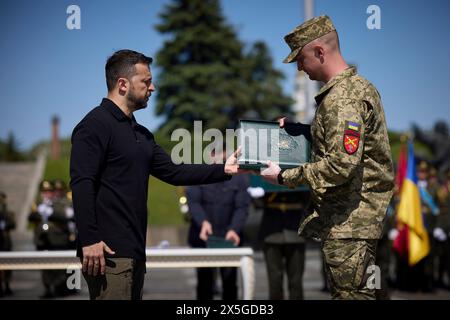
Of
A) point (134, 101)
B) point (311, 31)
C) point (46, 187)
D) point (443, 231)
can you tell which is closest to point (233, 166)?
point (134, 101)

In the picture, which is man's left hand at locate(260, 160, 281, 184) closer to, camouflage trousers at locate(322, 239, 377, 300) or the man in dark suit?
camouflage trousers at locate(322, 239, 377, 300)

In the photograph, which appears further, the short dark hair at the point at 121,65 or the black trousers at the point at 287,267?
the black trousers at the point at 287,267

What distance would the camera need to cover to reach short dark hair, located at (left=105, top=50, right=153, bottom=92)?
167 inches

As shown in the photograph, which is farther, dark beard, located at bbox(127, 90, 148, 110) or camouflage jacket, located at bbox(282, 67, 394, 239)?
dark beard, located at bbox(127, 90, 148, 110)

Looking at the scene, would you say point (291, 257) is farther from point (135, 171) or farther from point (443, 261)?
point (443, 261)

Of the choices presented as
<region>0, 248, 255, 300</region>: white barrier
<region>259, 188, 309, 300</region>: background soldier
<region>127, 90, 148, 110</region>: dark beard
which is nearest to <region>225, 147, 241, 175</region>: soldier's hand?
<region>127, 90, 148, 110</region>: dark beard

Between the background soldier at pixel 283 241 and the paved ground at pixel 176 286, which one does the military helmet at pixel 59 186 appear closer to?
the paved ground at pixel 176 286

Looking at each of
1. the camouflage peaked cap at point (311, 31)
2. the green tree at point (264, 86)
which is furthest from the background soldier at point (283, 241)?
the green tree at point (264, 86)

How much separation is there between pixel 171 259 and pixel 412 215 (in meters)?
5.47

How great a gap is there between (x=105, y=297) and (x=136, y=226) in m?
0.45

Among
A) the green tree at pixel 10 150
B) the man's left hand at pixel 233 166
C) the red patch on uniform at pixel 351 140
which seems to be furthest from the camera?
the green tree at pixel 10 150

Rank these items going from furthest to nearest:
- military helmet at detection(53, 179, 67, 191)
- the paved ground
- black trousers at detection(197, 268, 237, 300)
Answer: military helmet at detection(53, 179, 67, 191) → the paved ground → black trousers at detection(197, 268, 237, 300)

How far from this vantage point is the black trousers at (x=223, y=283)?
8.12 meters

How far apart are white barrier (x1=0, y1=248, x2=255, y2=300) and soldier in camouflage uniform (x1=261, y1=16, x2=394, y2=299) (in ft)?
10.6
